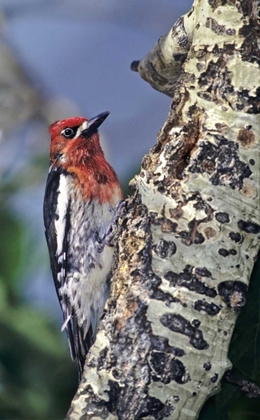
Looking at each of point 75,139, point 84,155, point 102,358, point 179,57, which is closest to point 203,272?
point 102,358

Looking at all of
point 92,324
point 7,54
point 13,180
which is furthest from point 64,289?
point 7,54

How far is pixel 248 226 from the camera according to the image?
214 cm

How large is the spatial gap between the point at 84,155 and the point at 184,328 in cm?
176

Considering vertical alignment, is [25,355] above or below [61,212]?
below

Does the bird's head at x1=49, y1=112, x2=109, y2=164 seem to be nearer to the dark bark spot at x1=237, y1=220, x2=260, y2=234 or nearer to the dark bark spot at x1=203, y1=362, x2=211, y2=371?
the dark bark spot at x1=237, y1=220, x2=260, y2=234

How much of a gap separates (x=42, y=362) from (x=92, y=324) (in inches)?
14.6

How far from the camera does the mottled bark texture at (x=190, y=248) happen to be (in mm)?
2070

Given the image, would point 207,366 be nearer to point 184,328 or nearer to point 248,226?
point 184,328

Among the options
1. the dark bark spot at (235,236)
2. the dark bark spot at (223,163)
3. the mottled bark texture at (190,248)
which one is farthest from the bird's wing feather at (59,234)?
the dark bark spot at (235,236)

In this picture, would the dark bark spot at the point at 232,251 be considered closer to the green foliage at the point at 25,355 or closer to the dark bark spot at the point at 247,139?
the dark bark spot at the point at 247,139

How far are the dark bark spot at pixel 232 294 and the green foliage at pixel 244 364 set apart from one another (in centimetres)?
20

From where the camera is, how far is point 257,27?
227 cm

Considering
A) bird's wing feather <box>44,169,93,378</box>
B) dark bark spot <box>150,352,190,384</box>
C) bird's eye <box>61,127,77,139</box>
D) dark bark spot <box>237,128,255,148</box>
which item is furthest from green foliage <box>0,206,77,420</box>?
dark bark spot <box>237,128,255,148</box>

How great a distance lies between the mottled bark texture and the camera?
2070mm
